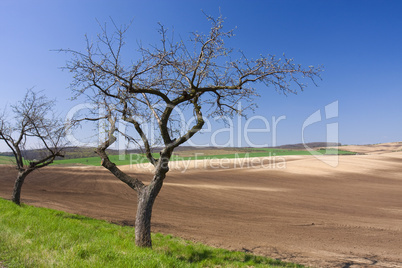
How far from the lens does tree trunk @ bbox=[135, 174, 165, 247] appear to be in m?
7.63

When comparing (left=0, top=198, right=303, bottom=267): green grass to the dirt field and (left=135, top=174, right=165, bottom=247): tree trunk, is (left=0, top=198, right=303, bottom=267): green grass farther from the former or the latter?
the dirt field

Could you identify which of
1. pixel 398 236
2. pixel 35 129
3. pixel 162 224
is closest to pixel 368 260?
pixel 398 236

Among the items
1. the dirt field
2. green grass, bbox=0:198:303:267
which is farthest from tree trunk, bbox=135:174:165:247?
the dirt field

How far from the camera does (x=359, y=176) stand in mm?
37656

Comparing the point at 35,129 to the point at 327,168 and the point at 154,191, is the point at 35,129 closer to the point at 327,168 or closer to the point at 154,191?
the point at 154,191

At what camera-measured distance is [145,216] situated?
303 inches

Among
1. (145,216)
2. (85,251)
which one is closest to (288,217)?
Answer: (145,216)

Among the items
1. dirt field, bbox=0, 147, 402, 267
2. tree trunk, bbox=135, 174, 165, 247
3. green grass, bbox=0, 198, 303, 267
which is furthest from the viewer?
dirt field, bbox=0, 147, 402, 267

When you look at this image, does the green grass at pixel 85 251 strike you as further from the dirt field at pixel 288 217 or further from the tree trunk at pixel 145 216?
the dirt field at pixel 288 217

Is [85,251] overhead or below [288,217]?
overhead

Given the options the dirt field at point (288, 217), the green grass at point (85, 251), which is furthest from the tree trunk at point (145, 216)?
the dirt field at point (288, 217)

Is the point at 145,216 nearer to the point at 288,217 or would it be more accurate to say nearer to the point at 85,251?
the point at 85,251

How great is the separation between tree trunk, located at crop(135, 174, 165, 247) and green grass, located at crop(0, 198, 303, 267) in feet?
0.95

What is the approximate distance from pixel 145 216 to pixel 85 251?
82.2 inches
